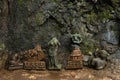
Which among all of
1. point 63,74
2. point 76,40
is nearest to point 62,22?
point 76,40

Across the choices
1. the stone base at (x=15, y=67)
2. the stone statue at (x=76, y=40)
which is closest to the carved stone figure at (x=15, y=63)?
the stone base at (x=15, y=67)

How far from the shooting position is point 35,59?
3857 millimetres

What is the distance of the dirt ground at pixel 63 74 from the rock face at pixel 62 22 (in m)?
0.40

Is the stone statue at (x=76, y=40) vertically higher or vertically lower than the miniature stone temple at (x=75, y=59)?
higher

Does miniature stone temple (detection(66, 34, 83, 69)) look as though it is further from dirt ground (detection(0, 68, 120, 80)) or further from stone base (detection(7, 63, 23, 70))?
stone base (detection(7, 63, 23, 70))

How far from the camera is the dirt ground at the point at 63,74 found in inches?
143

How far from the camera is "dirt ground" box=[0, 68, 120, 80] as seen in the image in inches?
143

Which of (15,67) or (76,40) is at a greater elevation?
(76,40)

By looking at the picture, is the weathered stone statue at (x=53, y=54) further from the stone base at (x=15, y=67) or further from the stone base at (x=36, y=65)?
the stone base at (x=15, y=67)

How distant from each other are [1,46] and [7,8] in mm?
591

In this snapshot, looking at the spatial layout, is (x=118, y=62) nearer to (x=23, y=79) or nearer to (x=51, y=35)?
(x=51, y=35)

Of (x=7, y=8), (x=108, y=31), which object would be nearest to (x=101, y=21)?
(x=108, y=31)

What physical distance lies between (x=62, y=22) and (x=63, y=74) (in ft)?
2.70

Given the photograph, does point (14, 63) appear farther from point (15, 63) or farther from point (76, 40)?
point (76, 40)
